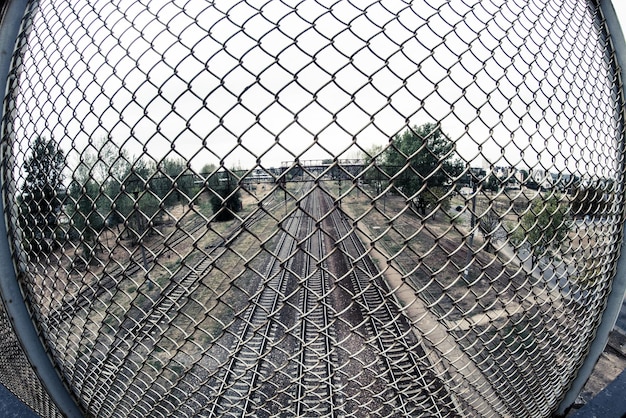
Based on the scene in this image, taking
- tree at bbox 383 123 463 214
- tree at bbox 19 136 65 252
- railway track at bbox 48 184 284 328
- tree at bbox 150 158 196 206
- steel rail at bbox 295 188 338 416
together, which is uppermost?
tree at bbox 19 136 65 252

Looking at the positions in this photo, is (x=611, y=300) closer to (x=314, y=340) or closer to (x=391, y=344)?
(x=314, y=340)

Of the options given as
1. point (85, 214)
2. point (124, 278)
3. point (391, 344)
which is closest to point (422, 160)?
point (124, 278)

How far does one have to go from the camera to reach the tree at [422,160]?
1.34 meters

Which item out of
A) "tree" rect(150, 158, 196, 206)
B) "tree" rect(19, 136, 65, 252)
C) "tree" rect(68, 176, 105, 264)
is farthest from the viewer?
"tree" rect(19, 136, 65, 252)

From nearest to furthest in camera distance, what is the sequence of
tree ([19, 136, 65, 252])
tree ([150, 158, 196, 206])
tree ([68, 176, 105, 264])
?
tree ([150, 158, 196, 206])
tree ([68, 176, 105, 264])
tree ([19, 136, 65, 252])

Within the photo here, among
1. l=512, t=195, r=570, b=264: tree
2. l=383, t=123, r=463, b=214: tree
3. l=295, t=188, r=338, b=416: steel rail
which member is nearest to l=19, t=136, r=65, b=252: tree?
l=295, t=188, r=338, b=416: steel rail

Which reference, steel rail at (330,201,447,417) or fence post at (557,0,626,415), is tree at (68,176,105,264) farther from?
fence post at (557,0,626,415)

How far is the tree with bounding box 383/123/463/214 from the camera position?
1.34 metres

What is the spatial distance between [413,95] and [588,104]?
112cm

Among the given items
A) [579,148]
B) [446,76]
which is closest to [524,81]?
[446,76]

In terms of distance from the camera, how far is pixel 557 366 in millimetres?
1871

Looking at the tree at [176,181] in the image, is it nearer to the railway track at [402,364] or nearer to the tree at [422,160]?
the railway track at [402,364]

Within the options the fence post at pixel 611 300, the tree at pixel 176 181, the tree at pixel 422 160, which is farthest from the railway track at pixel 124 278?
the fence post at pixel 611 300

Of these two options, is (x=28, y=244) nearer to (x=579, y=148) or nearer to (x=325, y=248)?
(x=579, y=148)
